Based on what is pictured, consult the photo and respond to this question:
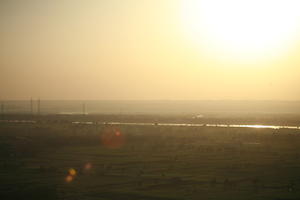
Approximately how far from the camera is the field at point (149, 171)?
64.2ft

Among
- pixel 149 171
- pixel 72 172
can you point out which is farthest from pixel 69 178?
pixel 149 171

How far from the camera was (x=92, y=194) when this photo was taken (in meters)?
19.2

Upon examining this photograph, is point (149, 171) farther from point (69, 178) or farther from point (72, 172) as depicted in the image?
point (69, 178)

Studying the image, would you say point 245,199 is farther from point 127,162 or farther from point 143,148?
point 143,148

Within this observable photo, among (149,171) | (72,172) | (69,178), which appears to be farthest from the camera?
(149,171)

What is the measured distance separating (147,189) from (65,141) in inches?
973

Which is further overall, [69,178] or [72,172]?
[72,172]

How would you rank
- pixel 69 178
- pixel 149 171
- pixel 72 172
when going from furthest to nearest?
pixel 149 171
pixel 72 172
pixel 69 178

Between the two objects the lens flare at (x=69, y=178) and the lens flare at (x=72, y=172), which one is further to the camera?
the lens flare at (x=72, y=172)

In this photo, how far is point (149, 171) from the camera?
25141 millimetres

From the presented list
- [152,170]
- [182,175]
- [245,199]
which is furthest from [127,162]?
[245,199]

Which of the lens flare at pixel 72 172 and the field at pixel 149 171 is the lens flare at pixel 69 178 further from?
the lens flare at pixel 72 172

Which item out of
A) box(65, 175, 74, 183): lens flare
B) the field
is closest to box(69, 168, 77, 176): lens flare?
the field

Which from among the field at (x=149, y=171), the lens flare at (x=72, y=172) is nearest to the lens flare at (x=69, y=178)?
the field at (x=149, y=171)
